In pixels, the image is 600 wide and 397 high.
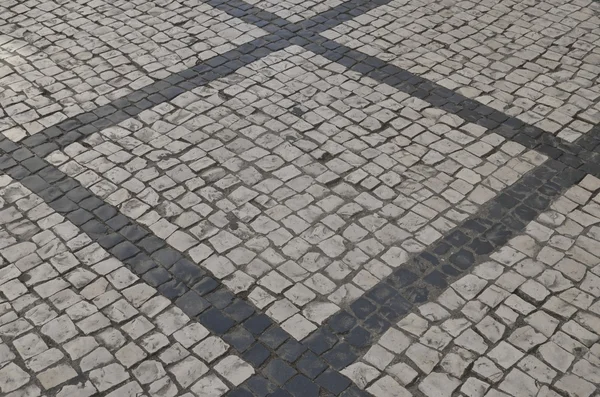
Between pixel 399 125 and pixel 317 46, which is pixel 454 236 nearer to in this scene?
pixel 399 125

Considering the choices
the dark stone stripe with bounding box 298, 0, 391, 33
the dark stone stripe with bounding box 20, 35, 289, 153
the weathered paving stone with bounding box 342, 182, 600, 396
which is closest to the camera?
the weathered paving stone with bounding box 342, 182, 600, 396

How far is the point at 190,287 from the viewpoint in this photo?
6.14 metres

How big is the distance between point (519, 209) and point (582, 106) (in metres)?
2.09

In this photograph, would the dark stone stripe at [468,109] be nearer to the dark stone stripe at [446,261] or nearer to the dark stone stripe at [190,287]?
the dark stone stripe at [446,261]

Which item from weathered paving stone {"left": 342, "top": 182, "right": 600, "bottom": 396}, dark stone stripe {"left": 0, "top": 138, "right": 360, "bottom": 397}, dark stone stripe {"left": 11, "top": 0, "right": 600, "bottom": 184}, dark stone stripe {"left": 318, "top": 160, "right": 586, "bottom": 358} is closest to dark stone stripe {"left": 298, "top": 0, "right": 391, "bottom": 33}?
dark stone stripe {"left": 11, "top": 0, "right": 600, "bottom": 184}

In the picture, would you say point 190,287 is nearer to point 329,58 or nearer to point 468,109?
point 468,109

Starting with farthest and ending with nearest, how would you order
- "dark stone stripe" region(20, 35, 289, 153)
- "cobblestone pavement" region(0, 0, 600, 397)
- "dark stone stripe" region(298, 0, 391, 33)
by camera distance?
"dark stone stripe" region(298, 0, 391, 33) < "dark stone stripe" region(20, 35, 289, 153) < "cobblestone pavement" region(0, 0, 600, 397)

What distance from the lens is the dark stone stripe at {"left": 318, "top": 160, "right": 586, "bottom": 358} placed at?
19.0 feet

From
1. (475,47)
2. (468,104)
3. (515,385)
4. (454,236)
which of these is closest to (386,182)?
(454,236)

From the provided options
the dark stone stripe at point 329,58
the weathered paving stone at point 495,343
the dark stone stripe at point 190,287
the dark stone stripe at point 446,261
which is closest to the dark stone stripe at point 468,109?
the dark stone stripe at point 329,58

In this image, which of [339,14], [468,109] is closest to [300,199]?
[468,109]

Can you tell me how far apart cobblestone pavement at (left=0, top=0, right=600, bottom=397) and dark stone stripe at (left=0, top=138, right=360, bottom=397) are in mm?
20

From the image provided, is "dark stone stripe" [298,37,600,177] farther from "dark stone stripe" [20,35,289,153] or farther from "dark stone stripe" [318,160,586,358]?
"dark stone stripe" [20,35,289,153]

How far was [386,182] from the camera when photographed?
7211 mm
